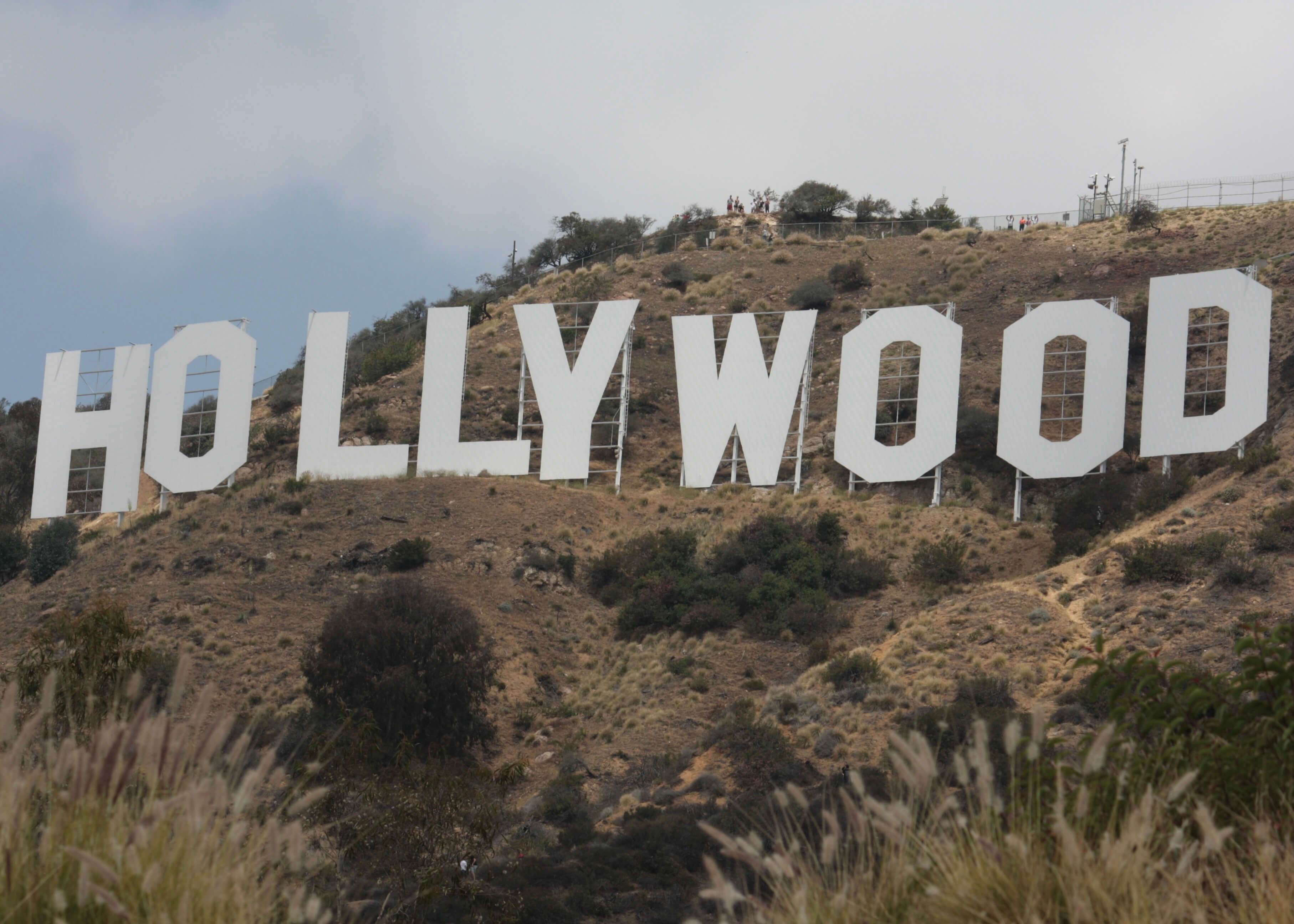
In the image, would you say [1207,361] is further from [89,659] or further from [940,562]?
[89,659]

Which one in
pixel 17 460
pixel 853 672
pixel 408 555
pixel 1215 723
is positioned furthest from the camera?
pixel 17 460

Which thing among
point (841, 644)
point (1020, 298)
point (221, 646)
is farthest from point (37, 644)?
point (1020, 298)

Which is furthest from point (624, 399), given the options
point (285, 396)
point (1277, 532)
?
point (285, 396)

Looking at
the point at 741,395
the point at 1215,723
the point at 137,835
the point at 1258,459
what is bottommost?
the point at 137,835

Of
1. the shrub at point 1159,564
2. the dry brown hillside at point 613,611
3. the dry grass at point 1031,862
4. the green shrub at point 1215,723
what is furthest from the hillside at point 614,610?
the dry grass at point 1031,862

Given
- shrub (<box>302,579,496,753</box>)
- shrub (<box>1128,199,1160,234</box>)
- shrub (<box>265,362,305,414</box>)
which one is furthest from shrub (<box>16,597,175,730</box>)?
shrub (<box>1128,199,1160,234</box>)

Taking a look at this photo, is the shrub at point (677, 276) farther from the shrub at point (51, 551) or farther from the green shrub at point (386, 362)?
the shrub at point (51, 551)

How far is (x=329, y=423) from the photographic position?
45125mm

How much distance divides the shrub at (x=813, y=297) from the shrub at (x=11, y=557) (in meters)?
32.5

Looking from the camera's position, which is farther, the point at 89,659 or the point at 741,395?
the point at 741,395

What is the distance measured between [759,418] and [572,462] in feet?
19.7

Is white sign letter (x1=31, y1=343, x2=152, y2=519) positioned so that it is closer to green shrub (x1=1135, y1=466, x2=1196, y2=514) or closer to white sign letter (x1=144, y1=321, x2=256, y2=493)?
white sign letter (x1=144, y1=321, x2=256, y2=493)

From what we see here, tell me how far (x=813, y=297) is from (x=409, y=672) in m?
36.0

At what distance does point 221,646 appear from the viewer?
3459 centimetres
